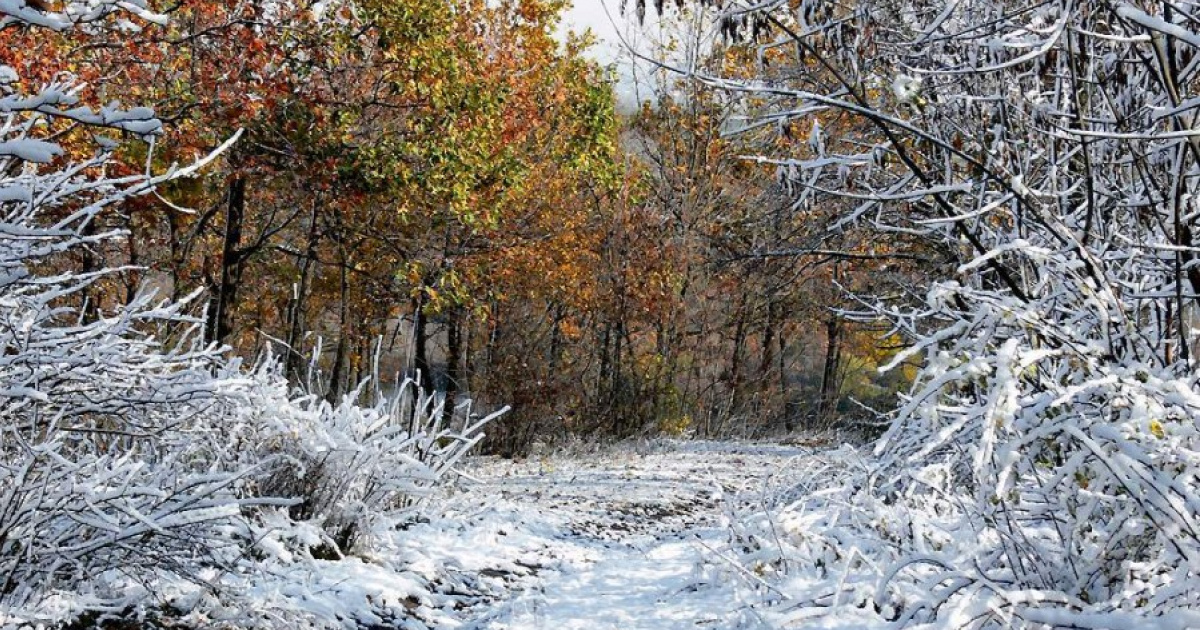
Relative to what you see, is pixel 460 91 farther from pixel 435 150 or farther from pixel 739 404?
pixel 739 404

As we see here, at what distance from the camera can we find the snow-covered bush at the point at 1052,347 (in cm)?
248

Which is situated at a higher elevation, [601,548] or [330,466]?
[330,466]

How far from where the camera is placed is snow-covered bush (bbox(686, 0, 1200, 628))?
248 cm

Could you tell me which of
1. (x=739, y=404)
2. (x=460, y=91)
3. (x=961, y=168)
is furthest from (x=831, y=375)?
(x=961, y=168)

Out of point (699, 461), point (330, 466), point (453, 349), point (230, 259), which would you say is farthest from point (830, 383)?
point (330, 466)

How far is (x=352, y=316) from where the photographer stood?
21938mm

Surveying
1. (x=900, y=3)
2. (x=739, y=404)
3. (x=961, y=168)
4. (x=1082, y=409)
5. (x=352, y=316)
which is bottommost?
(x=739, y=404)

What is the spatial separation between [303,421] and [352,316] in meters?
17.5

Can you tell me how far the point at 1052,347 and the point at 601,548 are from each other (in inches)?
160

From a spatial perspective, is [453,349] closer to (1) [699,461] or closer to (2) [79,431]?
(1) [699,461]

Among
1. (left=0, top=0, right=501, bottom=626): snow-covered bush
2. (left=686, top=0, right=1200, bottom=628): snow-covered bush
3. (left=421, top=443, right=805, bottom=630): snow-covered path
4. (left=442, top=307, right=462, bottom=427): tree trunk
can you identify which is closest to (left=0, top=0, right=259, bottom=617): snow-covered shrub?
(left=0, top=0, right=501, bottom=626): snow-covered bush

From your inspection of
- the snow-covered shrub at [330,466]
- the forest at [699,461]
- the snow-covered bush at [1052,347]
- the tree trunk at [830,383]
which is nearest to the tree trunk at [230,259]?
the forest at [699,461]

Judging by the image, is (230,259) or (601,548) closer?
(601,548)

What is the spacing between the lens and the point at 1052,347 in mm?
3070
